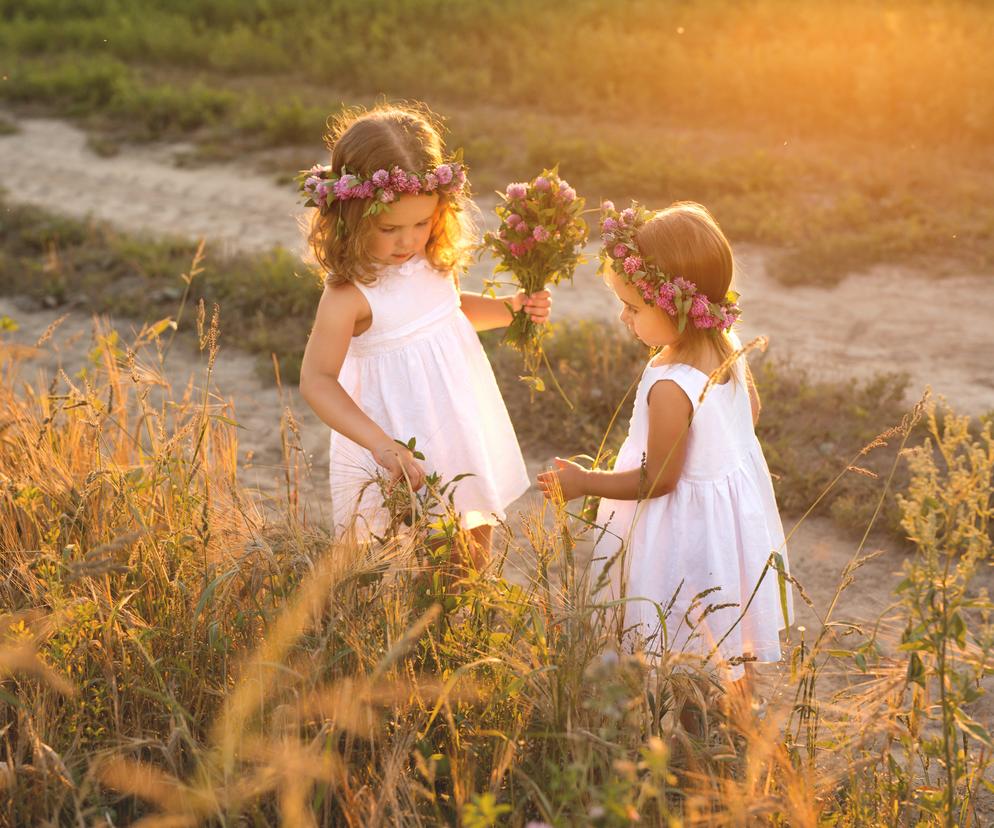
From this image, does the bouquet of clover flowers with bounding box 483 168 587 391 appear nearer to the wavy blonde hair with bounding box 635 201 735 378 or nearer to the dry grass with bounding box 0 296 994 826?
the wavy blonde hair with bounding box 635 201 735 378

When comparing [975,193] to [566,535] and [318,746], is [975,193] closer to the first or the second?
[566,535]

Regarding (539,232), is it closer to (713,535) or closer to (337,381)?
(337,381)

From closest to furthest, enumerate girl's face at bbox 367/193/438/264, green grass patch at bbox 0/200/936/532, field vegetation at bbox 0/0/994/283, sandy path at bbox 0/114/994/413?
girl's face at bbox 367/193/438/264 → green grass patch at bbox 0/200/936/532 → sandy path at bbox 0/114/994/413 → field vegetation at bbox 0/0/994/283

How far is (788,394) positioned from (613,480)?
278 cm

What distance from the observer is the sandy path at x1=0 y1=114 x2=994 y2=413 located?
6094 millimetres

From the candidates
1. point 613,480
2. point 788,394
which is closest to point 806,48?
point 788,394

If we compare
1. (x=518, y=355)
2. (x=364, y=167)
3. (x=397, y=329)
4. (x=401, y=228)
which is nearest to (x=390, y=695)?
(x=397, y=329)

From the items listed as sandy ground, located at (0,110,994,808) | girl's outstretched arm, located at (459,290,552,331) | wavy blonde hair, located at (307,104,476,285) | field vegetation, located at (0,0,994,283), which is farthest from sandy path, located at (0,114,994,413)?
wavy blonde hair, located at (307,104,476,285)

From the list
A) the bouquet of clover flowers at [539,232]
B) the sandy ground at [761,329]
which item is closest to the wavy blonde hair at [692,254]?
the bouquet of clover flowers at [539,232]

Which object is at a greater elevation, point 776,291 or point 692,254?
point 692,254

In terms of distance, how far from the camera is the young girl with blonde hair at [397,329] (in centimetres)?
318

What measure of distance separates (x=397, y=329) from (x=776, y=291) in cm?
429

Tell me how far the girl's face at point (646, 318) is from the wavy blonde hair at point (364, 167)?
69cm

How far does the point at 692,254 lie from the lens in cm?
289
